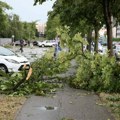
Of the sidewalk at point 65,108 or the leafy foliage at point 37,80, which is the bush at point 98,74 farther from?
the leafy foliage at point 37,80

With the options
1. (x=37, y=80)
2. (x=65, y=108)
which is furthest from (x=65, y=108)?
(x=37, y=80)

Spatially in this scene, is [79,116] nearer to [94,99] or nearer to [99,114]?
[99,114]

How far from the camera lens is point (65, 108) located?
974 centimetres

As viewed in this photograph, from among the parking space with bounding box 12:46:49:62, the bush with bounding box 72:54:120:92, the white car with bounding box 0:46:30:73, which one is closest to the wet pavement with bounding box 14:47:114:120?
the bush with bounding box 72:54:120:92

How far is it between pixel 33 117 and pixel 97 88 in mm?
4918

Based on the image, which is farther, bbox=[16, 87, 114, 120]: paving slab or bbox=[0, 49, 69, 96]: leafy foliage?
bbox=[0, 49, 69, 96]: leafy foliage

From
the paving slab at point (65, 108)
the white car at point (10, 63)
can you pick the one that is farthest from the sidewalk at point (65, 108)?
the white car at point (10, 63)

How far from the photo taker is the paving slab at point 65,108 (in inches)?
343

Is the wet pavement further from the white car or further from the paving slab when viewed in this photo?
the white car

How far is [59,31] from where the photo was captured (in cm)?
1404

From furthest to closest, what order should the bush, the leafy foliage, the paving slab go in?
the bush, the leafy foliage, the paving slab

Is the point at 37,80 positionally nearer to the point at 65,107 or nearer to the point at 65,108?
the point at 65,107

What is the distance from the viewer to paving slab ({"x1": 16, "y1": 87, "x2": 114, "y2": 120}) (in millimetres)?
8703

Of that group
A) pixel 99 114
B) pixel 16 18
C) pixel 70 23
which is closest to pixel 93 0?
pixel 70 23
